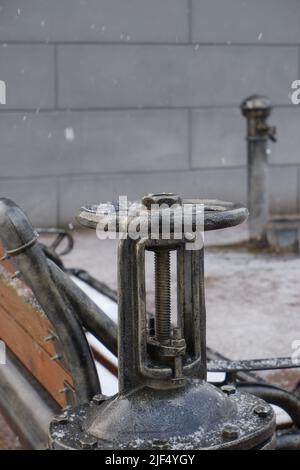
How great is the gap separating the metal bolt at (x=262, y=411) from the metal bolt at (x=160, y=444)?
7.7 inches

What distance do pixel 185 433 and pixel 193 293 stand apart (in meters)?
0.24

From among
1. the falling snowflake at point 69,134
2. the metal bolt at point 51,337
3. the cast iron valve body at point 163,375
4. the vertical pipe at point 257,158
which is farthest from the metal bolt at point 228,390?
the falling snowflake at point 69,134

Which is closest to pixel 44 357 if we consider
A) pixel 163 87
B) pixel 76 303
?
pixel 76 303

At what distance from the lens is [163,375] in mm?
1341

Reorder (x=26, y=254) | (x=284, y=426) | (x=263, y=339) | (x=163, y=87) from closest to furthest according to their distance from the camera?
(x=26, y=254)
(x=284, y=426)
(x=263, y=339)
(x=163, y=87)

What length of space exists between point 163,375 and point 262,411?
0.18 m

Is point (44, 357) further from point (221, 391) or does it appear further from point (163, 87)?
point (163, 87)

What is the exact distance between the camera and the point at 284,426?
2.27 metres

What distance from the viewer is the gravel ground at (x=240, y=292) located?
3959 millimetres

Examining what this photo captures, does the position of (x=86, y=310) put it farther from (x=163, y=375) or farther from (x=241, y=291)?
(x=241, y=291)

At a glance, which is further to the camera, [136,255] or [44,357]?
[44,357]

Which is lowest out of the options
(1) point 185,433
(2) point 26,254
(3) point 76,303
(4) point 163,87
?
(1) point 185,433

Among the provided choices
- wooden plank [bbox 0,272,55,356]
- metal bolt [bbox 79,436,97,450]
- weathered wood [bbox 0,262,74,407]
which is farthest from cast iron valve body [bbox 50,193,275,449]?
wooden plank [bbox 0,272,55,356]

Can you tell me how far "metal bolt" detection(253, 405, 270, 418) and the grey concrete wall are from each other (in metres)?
6.20
